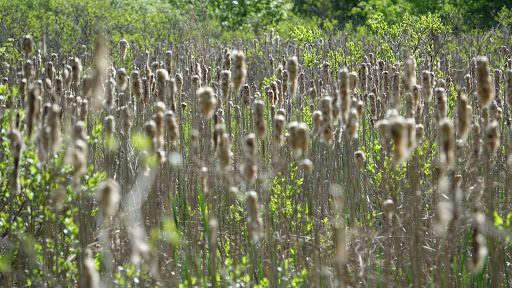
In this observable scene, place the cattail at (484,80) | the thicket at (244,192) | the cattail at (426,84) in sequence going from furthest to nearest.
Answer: the cattail at (426,84)
the thicket at (244,192)
the cattail at (484,80)

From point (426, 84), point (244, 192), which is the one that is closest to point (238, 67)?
point (426, 84)

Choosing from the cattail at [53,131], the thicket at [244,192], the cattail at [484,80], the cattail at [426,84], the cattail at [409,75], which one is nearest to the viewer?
the cattail at [53,131]

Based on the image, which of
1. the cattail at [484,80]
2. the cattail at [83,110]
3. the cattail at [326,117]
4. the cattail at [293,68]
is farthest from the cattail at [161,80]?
the cattail at [484,80]

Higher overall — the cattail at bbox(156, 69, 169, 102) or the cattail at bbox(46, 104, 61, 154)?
the cattail at bbox(156, 69, 169, 102)

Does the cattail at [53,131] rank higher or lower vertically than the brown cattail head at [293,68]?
lower

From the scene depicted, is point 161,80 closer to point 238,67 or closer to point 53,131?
point 238,67

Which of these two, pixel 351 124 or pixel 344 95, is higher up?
pixel 344 95

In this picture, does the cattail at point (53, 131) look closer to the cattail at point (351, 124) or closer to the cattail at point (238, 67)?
the cattail at point (238, 67)

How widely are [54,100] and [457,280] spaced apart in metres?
1.98

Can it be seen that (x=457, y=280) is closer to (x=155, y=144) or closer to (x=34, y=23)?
(x=155, y=144)

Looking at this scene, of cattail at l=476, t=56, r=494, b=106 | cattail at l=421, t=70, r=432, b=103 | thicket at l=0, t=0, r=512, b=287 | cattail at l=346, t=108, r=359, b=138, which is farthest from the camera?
cattail at l=421, t=70, r=432, b=103

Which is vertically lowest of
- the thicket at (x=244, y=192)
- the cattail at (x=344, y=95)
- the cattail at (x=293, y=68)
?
the thicket at (x=244, y=192)

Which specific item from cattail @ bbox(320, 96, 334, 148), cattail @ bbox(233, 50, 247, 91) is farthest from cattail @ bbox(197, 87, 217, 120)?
cattail @ bbox(320, 96, 334, 148)

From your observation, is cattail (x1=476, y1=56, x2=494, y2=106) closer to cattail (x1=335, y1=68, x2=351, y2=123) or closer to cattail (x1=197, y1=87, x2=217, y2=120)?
cattail (x1=335, y1=68, x2=351, y2=123)
